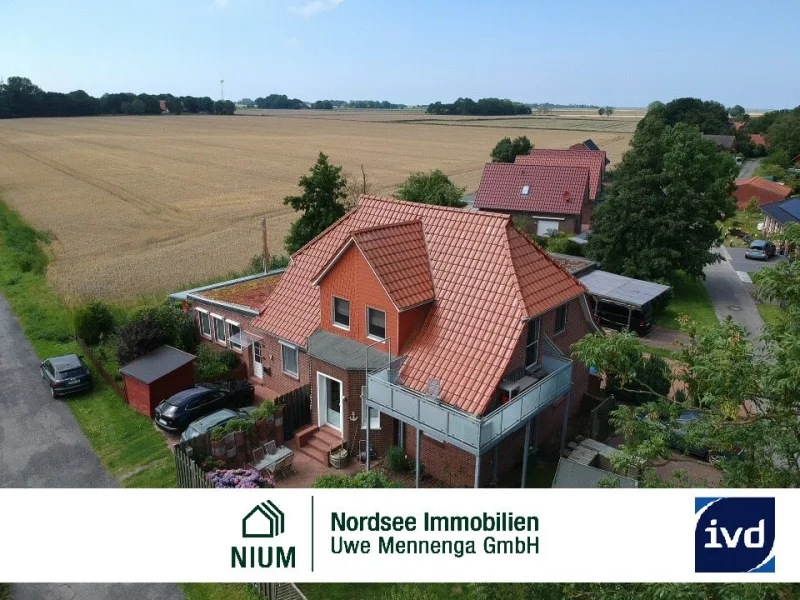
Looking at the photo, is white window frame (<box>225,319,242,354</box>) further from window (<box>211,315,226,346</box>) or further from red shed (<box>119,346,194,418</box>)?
red shed (<box>119,346,194,418</box>)

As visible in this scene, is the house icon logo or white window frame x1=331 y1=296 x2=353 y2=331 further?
white window frame x1=331 y1=296 x2=353 y2=331

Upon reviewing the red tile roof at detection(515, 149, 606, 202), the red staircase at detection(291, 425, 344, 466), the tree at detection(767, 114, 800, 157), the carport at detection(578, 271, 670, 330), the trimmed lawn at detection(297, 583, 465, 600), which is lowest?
the trimmed lawn at detection(297, 583, 465, 600)

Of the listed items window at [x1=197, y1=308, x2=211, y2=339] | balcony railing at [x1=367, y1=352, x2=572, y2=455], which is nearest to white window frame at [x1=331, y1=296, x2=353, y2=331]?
balcony railing at [x1=367, y1=352, x2=572, y2=455]

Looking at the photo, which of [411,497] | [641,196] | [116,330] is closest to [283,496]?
[411,497]

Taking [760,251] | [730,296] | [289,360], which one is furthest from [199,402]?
[760,251]

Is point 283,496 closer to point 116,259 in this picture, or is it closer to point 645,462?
point 645,462
